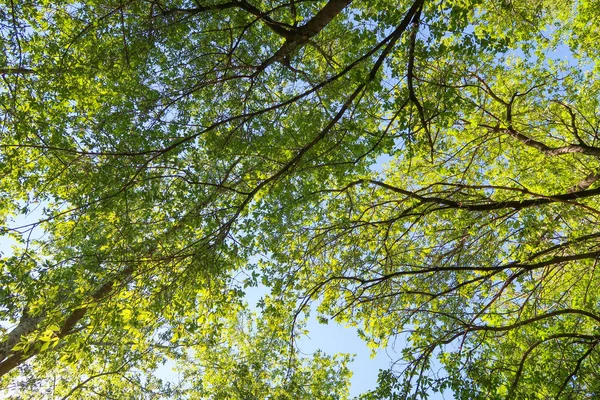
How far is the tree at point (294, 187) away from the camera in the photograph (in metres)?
5.48

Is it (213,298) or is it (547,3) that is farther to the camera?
(547,3)

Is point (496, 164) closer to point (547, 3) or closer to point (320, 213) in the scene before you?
point (547, 3)

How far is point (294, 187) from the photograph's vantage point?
7105mm

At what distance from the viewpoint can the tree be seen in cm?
548

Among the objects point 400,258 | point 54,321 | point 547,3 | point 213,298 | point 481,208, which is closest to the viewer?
point 54,321

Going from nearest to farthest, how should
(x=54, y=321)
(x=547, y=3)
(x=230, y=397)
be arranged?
(x=54, y=321), (x=547, y=3), (x=230, y=397)

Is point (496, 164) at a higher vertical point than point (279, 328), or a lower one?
higher

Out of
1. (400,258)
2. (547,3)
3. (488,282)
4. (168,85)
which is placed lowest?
(488,282)

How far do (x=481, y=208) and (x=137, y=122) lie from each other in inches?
247

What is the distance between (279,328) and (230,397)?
17.2 feet

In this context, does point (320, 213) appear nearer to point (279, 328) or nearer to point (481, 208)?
point (279, 328)

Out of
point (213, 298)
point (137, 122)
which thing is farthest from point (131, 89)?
point (213, 298)

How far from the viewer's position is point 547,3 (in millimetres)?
8875

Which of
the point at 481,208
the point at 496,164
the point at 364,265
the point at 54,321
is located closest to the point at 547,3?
the point at 496,164
